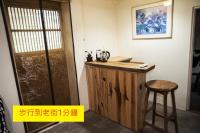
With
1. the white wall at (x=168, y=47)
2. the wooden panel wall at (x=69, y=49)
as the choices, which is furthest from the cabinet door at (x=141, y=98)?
the wooden panel wall at (x=69, y=49)

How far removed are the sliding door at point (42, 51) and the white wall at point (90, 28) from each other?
0.13 meters

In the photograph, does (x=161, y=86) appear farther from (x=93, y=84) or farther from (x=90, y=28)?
(x=90, y=28)

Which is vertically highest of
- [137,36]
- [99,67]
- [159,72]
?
[137,36]

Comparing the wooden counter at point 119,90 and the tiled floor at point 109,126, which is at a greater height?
the wooden counter at point 119,90

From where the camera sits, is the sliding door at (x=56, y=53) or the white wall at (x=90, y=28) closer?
A: the sliding door at (x=56, y=53)

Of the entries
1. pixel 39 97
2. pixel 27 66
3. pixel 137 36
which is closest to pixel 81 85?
pixel 39 97


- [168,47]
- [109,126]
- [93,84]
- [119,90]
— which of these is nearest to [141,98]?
[119,90]

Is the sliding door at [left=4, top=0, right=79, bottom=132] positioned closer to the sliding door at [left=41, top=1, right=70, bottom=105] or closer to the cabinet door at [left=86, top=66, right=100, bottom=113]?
the sliding door at [left=41, top=1, right=70, bottom=105]

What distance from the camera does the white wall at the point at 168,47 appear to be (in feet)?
8.18

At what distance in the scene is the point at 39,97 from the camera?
2475 millimetres

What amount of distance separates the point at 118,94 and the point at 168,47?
137 cm

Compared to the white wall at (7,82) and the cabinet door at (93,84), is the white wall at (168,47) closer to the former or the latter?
the cabinet door at (93,84)

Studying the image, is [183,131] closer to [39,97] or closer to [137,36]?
[137,36]

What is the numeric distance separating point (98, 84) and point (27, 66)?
4.18 feet
